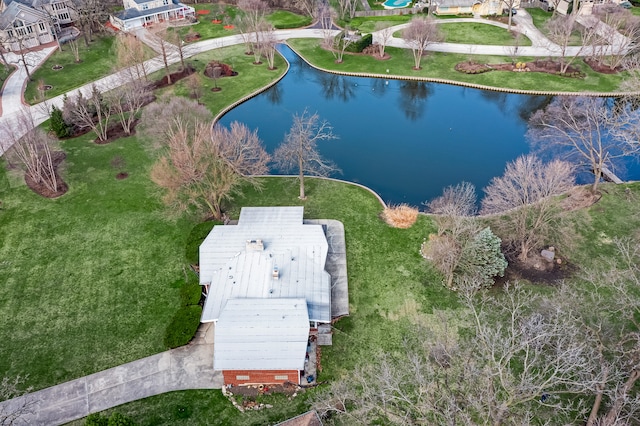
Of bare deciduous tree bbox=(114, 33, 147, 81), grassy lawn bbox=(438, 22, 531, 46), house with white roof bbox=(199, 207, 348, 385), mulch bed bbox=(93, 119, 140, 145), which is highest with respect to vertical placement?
bare deciduous tree bbox=(114, 33, 147, 81)

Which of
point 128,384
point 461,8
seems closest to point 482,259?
point 128,384

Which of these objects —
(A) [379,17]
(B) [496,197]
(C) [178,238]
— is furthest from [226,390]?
(A) [379,17]

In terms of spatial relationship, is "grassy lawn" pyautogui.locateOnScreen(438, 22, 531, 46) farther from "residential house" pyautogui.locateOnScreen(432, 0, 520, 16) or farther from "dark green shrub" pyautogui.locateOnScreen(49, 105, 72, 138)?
"dark green shrub" pyautogui.locateOnScreen(49, 105, 72, 138)

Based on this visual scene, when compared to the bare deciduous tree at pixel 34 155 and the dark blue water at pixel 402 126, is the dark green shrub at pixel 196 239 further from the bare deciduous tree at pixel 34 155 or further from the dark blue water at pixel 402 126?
the bare deciduous tree at pixel 34 155

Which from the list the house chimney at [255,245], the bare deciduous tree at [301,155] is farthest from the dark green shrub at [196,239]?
the bare deciduous tree at [301,155]

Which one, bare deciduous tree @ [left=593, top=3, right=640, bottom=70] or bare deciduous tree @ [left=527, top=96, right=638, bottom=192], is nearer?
bare deciduous tree @ [left=527, top=96, right=638, bottom=192]

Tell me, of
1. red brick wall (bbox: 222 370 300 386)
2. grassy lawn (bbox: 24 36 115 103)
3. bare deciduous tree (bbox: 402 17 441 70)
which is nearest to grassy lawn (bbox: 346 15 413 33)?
bare deciduous tree (bbox: 402 17 441 70)
